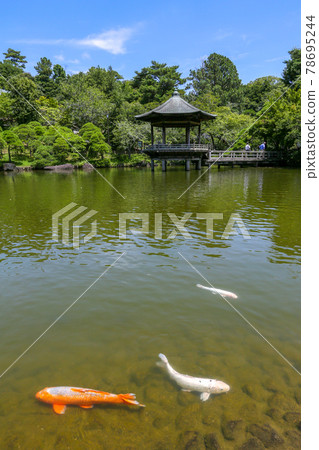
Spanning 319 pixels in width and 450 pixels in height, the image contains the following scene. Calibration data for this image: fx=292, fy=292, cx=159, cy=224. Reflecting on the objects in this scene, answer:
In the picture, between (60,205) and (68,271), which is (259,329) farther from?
(60,205)

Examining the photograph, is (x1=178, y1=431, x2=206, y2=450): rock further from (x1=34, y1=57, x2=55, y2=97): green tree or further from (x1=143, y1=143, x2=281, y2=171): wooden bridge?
(x1=34, y1=57, x2=55, y2=97): green tree

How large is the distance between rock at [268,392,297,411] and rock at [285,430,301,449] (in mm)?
298

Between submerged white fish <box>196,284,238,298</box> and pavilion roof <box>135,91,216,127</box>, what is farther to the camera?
pavilion roof <box>135,91,216,127</box>

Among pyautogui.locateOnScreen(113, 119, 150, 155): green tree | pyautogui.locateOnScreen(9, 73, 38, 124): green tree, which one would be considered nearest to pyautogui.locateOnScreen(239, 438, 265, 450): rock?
pyautogui.locateOnScreen(113, 119, 150, 155): green tree

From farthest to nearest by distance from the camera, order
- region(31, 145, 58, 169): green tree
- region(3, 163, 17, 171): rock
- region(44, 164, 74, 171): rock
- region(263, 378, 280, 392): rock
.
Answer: region(31, 145, 58, 169): green tree, region(44, 164, 74, 171): rock, region(3, 163, 17, 171): rock, region(263, 378, 280, 392): rock

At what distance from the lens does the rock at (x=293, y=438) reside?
3.16 meters

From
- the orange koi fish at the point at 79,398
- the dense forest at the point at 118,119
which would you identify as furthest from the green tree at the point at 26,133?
the orange koi fish at the point at 79,398

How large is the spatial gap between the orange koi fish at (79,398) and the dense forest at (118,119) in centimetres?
3680

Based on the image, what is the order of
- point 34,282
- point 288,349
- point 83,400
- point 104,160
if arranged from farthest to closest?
point 104,160 → point 34,282 → point 288,349 → point 83,400

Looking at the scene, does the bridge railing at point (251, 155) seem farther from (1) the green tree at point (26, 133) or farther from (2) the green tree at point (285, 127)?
(1) the green tree at point (26, 133)

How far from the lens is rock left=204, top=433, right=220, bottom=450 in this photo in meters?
3.16

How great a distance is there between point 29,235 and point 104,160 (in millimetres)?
42161

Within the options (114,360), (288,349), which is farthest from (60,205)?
(288,349)

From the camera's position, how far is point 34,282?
6.90 meters
